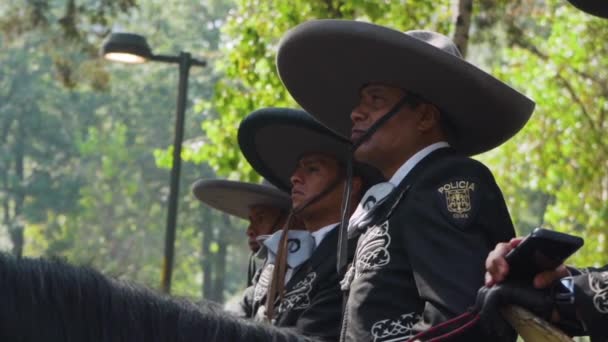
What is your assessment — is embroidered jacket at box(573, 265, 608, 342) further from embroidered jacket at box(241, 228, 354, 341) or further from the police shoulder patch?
embroidered jacket at box(241, 228, 354, 341)

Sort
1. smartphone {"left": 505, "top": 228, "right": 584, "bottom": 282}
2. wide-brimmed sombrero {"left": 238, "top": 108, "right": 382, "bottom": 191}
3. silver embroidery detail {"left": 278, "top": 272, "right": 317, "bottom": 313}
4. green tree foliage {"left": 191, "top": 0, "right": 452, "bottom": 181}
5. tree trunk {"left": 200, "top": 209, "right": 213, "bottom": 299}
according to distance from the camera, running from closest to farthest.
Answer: smartphone {"left": 505, "top": 228, "right": 584, "bottom": 282} → silver embroidery detail {"left": 278, "top": 272, "right": 317, "bottom": 313} → wide-brimmed sombrero {"left": 238, "top": 108, "right": 382, "bottom": 191} → green tree foliage {"left": 191, "top": 0, "right": 452, "bottom": 181} → tree trunk {"left": 200, "top": 209, "right": 213, "bottom": 299}

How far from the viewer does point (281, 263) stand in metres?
5.25

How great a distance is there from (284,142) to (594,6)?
249 cm

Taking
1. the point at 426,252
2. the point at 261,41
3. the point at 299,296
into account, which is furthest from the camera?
the point at 261,41

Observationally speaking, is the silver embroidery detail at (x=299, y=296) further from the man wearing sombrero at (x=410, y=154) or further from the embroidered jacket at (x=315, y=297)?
the man wearing sombrero at (x=410, y=154)

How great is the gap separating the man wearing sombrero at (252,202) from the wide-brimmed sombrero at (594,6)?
3.70 m

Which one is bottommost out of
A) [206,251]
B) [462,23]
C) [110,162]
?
[206,251]

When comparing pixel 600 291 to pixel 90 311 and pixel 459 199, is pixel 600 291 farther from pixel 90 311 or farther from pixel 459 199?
pixel 90 311

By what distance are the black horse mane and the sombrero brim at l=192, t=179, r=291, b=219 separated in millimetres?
3796

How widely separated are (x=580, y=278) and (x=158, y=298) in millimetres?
1017

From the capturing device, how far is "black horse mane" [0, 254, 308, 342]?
2.85m

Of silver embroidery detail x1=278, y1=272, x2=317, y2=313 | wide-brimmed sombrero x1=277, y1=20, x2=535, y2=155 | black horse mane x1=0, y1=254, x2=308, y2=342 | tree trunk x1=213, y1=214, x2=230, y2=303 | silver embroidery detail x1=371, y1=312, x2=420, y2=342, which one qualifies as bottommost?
tree trunk x1=213, y1=214, x2=230, y2=303

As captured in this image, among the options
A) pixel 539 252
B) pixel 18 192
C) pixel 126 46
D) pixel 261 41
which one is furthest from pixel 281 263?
pixel 18 192

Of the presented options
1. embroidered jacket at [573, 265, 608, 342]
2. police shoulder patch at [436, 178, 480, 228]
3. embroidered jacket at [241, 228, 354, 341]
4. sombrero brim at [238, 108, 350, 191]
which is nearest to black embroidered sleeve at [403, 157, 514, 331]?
police shoulder patch at [436, 178, 480, 228]
